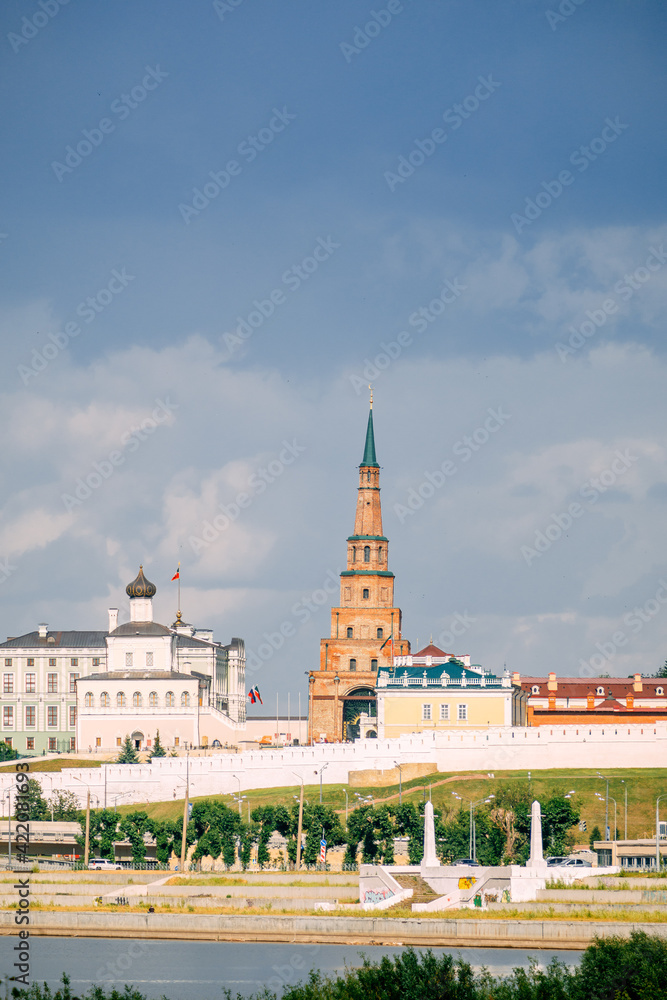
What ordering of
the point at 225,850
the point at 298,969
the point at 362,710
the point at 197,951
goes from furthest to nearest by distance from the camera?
the point at 362,710 < the point at 225,850 < the point at 197,951 < the point at 298,969

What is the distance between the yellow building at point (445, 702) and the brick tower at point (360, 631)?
1126 cm

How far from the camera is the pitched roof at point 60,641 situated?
11062cm

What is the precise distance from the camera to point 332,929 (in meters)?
52.7

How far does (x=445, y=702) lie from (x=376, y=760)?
10331mm

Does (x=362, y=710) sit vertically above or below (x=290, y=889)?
above

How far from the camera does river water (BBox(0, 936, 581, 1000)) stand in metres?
47.2

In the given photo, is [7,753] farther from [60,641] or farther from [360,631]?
[360,631]

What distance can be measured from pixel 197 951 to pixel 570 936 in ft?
36.8

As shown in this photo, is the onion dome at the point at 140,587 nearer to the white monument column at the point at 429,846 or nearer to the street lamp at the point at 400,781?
the street lamp at the point at 400,781

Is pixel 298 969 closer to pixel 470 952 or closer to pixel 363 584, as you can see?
pixel 470 952

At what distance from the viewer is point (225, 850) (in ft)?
227

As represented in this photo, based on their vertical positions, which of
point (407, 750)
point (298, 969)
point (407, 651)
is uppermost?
point (407, 651)

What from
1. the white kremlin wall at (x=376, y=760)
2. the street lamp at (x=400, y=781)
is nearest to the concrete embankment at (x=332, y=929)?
the street lamp at (x=400, y=781)

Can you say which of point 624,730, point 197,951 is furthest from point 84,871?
point 624,730
